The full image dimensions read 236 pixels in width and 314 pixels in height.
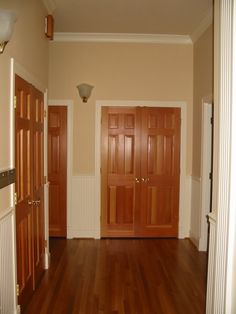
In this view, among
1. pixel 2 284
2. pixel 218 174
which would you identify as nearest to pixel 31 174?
pixel 2 284

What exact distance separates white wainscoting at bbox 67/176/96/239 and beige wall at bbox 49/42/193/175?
170 mm

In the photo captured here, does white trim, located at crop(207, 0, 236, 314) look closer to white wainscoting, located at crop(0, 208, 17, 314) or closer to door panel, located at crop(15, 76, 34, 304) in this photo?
white wainscoting, located at crop(0, 208, 17, 314)

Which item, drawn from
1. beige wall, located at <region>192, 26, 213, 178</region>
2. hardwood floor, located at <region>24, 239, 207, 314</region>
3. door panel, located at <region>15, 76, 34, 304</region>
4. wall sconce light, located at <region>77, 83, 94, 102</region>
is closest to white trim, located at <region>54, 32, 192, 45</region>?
beige wall, located at <region>192, 26, 213, 178</region>

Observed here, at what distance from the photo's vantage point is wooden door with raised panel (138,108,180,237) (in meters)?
4.57

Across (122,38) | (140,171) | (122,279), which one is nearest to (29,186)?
(122,279)

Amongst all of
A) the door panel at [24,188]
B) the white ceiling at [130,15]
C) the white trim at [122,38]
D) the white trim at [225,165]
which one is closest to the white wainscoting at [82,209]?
the door panel at [24,188]

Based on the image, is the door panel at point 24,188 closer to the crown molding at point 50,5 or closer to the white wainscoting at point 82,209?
the crown molding at point 50,5

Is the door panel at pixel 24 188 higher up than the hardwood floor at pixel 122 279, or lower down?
higher up

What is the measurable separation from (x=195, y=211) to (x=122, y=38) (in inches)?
109

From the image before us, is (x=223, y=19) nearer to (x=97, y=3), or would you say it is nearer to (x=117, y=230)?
(x=97, y=3)

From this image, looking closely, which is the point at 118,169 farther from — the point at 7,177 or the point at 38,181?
the point at 7,177

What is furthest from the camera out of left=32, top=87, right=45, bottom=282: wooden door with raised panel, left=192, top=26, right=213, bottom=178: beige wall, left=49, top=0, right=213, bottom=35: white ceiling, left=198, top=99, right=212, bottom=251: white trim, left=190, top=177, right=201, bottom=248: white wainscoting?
left=190, top=177, right=201, bottom=248: white wainscoting

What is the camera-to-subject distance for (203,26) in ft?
13.0

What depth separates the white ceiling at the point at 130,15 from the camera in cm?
342
